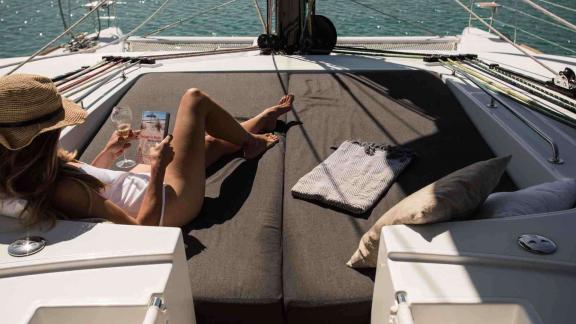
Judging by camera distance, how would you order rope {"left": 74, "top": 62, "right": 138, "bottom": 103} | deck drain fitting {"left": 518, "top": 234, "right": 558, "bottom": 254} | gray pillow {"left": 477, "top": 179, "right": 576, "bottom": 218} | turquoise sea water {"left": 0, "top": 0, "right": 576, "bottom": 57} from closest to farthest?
deck drain fitting {"left": 518, "top": 234, "right": 558, "bottom": 254}, gray pillow {"left": 477, "top": 179, "right": 576, "bottom": 218}, rope {"left": 74, "top": 62, "right": 138, "bottom": 103}, turquoise sea water {"left": 0, "top": 0, "right": 576, "bottom": 57}

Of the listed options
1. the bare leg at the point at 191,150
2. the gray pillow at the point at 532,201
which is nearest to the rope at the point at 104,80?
the bare leg at the point at 191,150

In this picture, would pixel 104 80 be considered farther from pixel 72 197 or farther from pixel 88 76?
Answer: pixel 72 197

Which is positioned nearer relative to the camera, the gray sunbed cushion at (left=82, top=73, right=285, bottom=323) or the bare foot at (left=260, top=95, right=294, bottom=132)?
the gray sunbed cushion at (left=82, top=73, right=285, bottom=323)

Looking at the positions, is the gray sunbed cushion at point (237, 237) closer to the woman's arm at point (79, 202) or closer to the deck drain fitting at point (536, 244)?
the woman's arm at point (79, 202)

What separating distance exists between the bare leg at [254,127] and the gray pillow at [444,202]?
86 centimetres

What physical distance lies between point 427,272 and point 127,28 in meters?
8.57

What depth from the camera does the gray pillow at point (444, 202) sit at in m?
1.19

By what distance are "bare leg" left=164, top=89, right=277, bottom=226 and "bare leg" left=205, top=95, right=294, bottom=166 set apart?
5 centimetres

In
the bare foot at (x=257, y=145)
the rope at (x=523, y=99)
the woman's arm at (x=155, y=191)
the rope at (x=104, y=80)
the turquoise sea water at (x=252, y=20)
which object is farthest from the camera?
the turquoise sea water at (x=252, y=20)

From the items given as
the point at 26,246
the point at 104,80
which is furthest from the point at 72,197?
the point at 104,80

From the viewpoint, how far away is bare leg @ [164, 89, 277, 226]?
5.38 feet

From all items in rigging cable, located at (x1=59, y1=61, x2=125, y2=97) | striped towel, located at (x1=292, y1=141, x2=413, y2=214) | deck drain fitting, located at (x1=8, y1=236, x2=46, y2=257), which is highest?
deck drain fitting, located at (x1=8, y1=236, x2=46, y2=257)

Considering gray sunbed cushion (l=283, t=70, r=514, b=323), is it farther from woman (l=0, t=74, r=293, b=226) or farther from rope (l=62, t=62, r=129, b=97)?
rope (l=62, t=62, r=129, b=97)

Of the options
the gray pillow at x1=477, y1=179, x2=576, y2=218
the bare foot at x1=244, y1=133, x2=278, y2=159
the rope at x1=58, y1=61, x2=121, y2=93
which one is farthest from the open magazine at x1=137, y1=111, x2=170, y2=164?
the gray pillow at x1=477, y1=179, x2=576, y2=218
